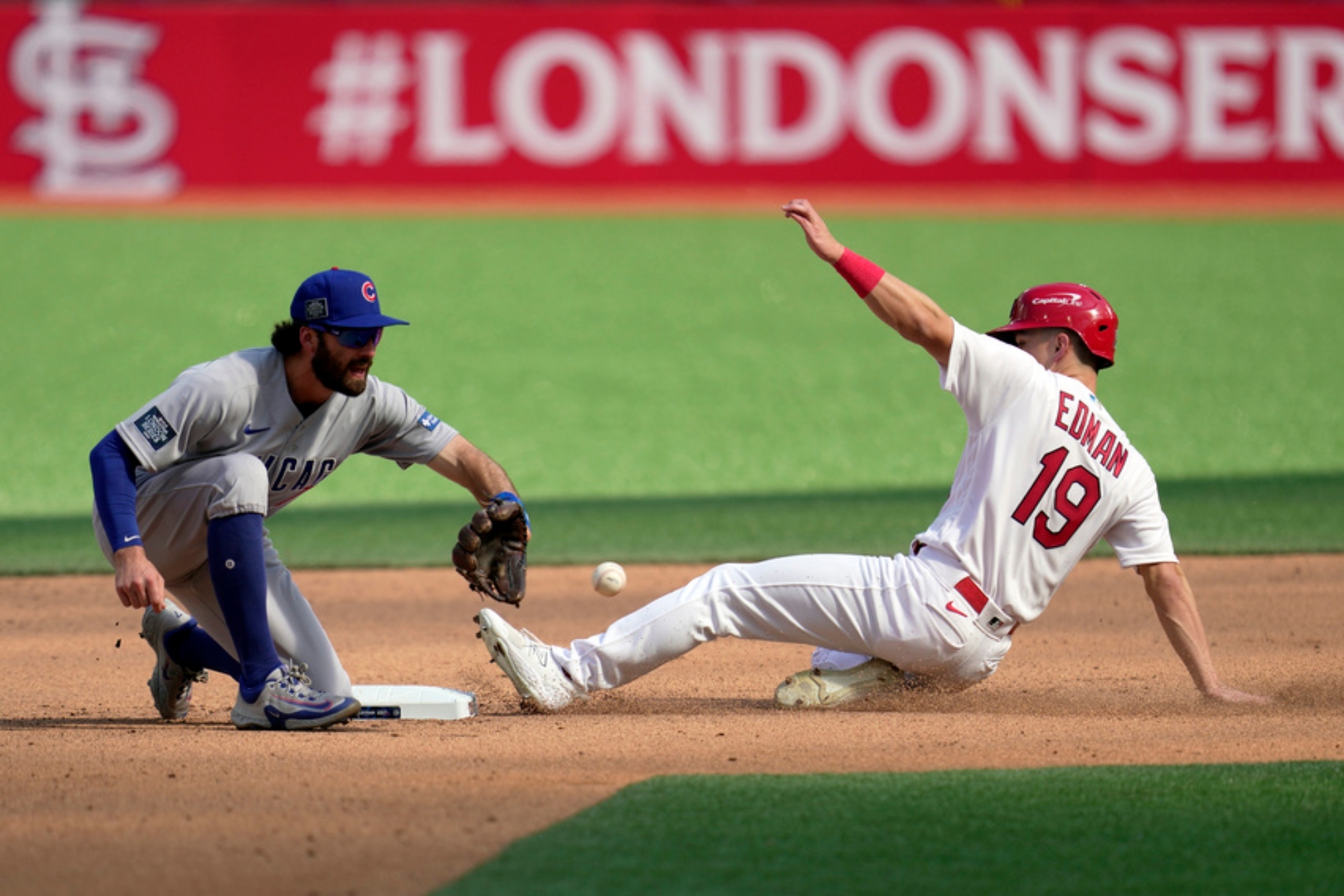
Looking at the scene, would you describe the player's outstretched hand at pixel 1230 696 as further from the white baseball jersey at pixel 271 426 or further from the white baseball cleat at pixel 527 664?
the white baseball jersey at pixel 271 426

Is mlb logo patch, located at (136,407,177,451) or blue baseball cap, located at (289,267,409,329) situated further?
blue baseball cap, located at (289,267,409,329)

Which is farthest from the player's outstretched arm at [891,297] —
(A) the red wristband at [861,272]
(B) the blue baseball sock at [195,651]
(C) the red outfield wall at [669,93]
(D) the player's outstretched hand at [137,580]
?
(C) the red outfield wall at [669,93]

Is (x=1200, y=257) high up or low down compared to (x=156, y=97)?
down

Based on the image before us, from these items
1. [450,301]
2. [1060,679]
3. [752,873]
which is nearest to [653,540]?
[1060,679]

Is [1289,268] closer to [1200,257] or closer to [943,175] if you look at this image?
[1200,257]

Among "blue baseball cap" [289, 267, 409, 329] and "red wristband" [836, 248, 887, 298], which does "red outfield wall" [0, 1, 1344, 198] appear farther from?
"red wristband" [836, 248, 887, 298]

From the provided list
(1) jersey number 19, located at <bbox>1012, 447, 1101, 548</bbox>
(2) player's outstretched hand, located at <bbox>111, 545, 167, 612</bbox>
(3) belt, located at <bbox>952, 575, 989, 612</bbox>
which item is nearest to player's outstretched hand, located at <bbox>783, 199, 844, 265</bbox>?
(1) jersey number 19, located at <bbox>1012, 447, 1101, 548</bbox>

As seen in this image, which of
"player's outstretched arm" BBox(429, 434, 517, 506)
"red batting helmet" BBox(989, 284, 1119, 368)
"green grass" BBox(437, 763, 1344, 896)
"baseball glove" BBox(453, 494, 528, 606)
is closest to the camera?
"green grass" BBox(437, 763, 1344, 896)
